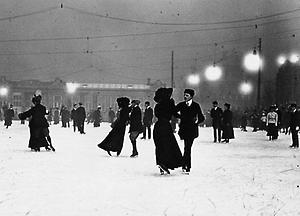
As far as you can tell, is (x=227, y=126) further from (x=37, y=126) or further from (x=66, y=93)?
(x=66, y=93)

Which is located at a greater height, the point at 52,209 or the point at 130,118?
the point at 130,118

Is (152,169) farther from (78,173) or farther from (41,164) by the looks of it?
(41,164)

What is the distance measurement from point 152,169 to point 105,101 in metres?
82.2

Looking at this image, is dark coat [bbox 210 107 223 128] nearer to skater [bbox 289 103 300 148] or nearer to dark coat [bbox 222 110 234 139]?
dark coat [bbox 222 110 234 139]

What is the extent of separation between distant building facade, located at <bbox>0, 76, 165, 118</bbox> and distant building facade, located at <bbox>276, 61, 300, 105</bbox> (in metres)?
22.6

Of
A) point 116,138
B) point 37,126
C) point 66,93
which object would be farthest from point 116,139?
point 66,93

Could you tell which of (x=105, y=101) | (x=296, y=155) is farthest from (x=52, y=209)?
(x=105, y=101)

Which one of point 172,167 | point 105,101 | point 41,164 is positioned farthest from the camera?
point 105,101

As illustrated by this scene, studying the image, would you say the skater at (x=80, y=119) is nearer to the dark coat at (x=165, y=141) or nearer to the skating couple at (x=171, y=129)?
the skating couple at (x=171, y=129)

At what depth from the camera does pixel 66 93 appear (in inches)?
3460

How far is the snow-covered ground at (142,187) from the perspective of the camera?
6586mm

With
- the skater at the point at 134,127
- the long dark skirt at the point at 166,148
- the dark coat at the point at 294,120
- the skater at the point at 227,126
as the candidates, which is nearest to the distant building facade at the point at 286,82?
the skater at the point at 227,126

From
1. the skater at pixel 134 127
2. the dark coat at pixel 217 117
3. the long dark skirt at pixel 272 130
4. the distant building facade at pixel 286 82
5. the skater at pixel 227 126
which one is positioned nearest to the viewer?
the skater at pixel 134 127

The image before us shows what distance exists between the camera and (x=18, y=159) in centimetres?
1319
